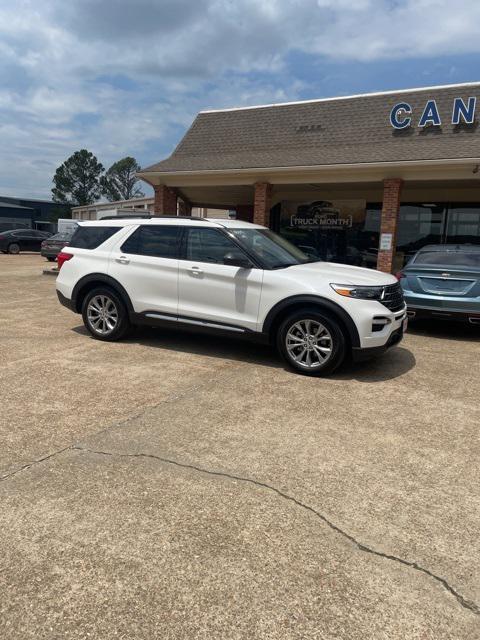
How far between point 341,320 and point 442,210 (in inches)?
458

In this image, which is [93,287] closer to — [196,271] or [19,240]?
[196,271]

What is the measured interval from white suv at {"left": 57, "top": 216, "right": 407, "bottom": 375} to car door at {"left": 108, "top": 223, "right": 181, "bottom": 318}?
0.01m

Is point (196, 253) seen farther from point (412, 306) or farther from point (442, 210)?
point (442, 210)

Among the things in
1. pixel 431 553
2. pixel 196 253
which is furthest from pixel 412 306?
pixel 431 553

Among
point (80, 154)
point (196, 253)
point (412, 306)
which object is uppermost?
point (80, 154)

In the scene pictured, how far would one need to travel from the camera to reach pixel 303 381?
5.39 m

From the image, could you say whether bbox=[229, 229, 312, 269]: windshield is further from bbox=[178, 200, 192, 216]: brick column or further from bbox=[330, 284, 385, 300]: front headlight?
bbox=[178, 200, 192, 216]: brick column

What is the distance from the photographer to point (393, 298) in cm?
582

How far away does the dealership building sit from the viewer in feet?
39.6

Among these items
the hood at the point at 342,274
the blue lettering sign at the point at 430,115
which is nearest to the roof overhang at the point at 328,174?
the blue lettering sign at the point at 430,115

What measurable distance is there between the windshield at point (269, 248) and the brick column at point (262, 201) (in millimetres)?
6973

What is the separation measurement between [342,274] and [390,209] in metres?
7.14

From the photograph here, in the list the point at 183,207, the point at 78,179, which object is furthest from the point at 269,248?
the point at 78,179

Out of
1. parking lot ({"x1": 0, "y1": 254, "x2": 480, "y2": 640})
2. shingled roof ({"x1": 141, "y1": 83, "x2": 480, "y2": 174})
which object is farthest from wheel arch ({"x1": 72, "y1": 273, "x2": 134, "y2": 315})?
shingled roof ({"x1": 141, "y1": 83, "x2": 480, "y2": 174})
